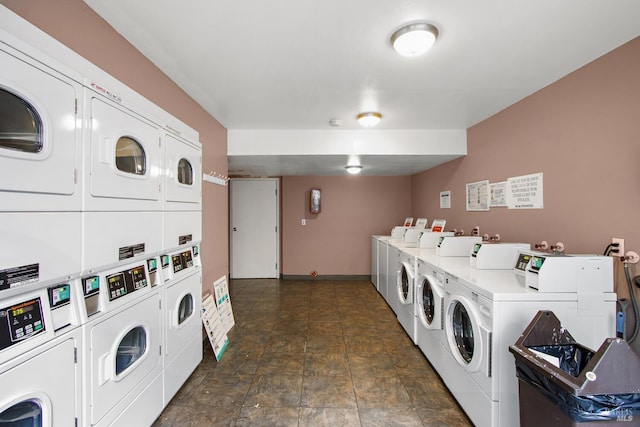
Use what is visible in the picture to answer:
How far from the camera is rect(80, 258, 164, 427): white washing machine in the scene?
1.18 metres

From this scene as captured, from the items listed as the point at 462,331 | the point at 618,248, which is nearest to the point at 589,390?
the point at 462,331

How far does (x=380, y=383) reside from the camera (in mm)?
2082

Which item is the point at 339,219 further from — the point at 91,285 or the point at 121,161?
the point at 91,285

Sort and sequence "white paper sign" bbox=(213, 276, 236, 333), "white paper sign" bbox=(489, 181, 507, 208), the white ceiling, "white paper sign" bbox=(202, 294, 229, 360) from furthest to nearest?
"white paper sign" bbox=(213, 276, 236, 333), "white paper sign" bbox=(489, 181, 507, 208), "white paper sign" bbox=(202, 294, 229, 360), the white ceiling

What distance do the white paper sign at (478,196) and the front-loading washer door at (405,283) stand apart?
1.05m

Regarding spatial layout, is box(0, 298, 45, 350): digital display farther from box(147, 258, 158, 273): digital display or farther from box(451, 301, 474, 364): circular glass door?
Answer: box(451, 301, 474, 364): circular glass door

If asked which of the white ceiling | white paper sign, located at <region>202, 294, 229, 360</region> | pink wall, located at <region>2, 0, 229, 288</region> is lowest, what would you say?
white paper sign, located at <region>202, 294, 229, 360</region>

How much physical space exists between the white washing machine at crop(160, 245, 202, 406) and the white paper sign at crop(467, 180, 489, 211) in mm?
2880

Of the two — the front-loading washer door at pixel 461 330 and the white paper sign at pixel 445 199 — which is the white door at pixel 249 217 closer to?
the white paper sign at pixel 445 199

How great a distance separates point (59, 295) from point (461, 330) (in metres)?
2.24

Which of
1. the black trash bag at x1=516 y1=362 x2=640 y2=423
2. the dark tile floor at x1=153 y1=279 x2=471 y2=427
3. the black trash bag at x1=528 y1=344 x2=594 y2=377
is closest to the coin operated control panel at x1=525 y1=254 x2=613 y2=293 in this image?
the black trash bag at x1=528 y1=344 x2=594 y2=377

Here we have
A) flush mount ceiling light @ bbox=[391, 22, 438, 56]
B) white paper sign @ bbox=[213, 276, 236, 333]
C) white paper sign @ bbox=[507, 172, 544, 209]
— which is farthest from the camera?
white paper sign @ bbox=[213, 276, 236, 333]

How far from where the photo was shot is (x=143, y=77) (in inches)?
67.4

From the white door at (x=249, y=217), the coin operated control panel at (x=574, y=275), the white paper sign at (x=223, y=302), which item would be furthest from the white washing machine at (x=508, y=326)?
the white door at (x=249, y=217)
